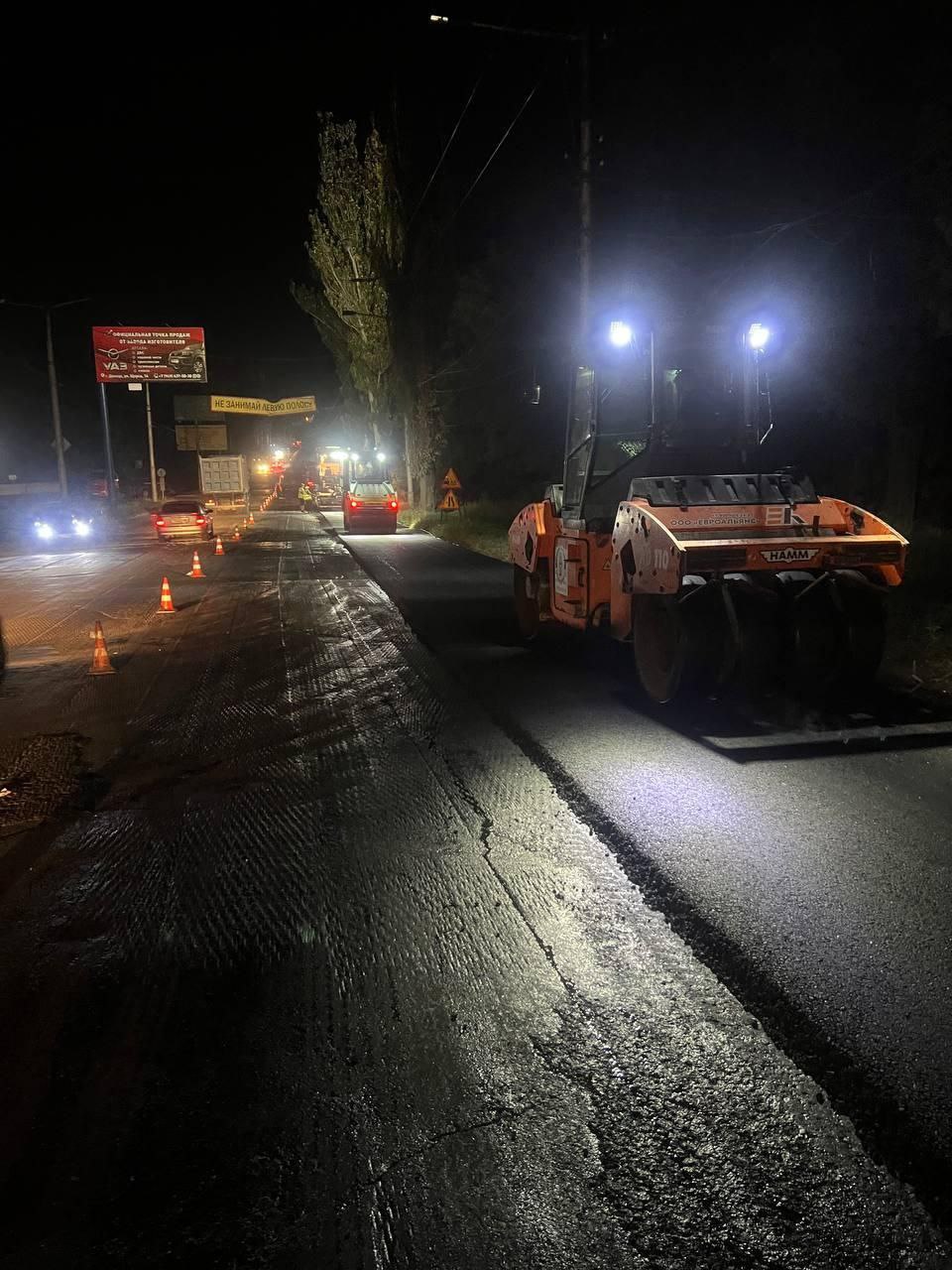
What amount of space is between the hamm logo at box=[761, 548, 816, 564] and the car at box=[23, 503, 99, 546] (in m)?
31.0

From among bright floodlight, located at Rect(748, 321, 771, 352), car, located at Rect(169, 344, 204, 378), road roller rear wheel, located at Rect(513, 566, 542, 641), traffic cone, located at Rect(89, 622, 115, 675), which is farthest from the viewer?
car, located at Rect(169, 344, 204, 378)

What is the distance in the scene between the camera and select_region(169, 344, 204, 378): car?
4441 centimetres

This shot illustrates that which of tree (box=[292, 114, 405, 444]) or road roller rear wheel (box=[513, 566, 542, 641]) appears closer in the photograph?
road roller rear wheel (box=[513, 566, 542, 641])

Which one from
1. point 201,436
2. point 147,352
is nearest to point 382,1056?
point 147,352

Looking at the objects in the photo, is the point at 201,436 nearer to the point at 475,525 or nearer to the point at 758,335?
the point at 475,525

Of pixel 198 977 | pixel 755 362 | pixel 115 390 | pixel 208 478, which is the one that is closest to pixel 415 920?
pixel 198 977

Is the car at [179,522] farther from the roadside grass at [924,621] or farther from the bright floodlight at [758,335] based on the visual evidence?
the bright floodlight at [758,335]

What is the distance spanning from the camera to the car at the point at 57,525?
35.5m

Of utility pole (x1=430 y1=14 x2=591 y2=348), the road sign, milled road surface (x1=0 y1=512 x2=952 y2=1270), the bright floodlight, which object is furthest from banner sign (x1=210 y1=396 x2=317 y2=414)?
milled road surface (x1=0 y1=512 x2=952 y2=1270)

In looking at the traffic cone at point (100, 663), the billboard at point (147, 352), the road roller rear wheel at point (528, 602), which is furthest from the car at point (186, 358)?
the traffic cone at point (100, 663)

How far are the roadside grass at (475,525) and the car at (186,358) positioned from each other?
12774 millimetres

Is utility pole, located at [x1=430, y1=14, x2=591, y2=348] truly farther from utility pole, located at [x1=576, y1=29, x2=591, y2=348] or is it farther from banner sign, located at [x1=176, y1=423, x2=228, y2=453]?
banner sign, located at [x1=176, y1=423, x2=228, y2=453]

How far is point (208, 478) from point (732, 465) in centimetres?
5141

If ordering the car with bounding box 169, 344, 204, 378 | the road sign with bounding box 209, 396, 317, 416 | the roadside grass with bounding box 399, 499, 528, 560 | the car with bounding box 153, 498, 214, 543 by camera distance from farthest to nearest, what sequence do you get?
the road sign with bounding box 209, 396, 317, 416 → the car with bounding box 169, 344, 204, 378 → the car with bounding box 153, 498, 214, 543 → the roadside grass with bounding box 399, 499, 528, 560
